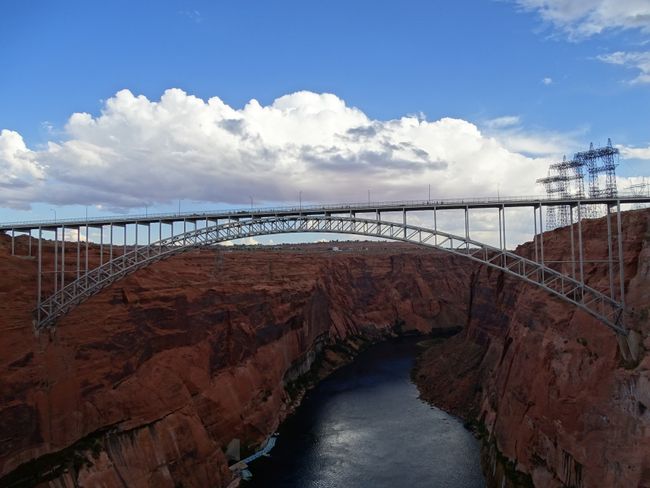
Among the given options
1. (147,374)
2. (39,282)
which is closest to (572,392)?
(147,374)

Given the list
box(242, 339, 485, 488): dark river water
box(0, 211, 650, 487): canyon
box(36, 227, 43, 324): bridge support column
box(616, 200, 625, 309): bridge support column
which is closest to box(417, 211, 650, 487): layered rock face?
box(0, 211, 650, 487): canyon

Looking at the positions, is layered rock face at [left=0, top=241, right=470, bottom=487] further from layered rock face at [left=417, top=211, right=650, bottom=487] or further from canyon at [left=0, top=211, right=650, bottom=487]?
layered rock face at [left=417, top=211, right=650, bottom=487]

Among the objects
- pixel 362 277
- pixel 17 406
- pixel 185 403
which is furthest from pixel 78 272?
pixel 362 277

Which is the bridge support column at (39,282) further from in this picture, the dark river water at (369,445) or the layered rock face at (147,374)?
the dark river water at (369,445)

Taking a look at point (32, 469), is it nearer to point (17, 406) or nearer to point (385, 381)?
point (17, 406)

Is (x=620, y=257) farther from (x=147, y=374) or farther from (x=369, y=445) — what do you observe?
(x=147, y=374)

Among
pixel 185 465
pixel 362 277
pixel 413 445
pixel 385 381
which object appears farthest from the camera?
pixel 362 277
